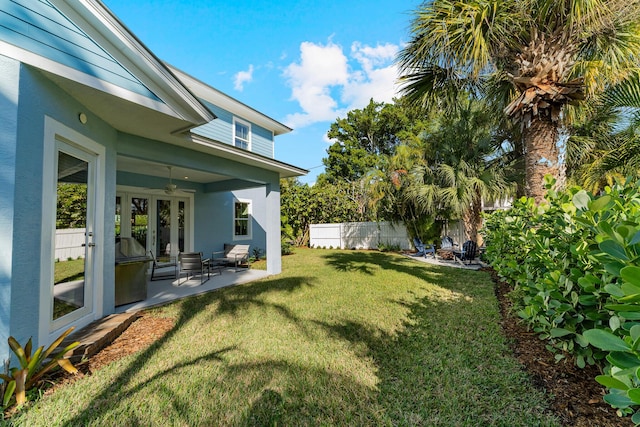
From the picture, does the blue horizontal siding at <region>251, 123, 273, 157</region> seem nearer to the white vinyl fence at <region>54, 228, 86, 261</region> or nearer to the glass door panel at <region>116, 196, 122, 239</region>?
the glass door panel at <region>116, 196, 122, 239</region>

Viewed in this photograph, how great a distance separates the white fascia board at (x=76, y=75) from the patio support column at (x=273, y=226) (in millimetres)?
4336

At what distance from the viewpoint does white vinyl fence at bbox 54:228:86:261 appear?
362 cm

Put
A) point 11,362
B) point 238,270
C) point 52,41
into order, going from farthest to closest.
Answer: point 238,270 < point 52,41 < point 11,362

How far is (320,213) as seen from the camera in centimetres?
1819

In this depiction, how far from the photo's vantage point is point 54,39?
3176 mm

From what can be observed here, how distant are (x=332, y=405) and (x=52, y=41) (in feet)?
16.2

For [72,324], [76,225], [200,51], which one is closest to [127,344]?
[72,324]

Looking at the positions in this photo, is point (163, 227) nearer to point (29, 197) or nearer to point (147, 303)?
point (147, 303)

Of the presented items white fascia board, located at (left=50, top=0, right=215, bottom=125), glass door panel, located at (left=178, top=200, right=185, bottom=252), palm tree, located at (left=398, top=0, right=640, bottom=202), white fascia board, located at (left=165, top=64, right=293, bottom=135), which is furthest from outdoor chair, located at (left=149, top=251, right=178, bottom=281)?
palm tree, located at (left=398, top=0, right=640, bottom=202)

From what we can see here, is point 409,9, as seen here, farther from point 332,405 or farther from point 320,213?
point 320,213

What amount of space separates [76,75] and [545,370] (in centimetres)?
621

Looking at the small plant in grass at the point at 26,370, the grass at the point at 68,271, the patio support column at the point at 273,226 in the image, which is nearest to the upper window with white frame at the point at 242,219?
the patio support column at the point at 273,226

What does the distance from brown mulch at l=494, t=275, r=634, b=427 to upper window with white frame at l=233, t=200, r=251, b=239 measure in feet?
35.1

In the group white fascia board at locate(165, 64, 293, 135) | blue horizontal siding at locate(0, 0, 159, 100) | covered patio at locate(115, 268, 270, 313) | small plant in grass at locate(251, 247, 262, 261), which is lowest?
covered patio at locate(115, 268, 270, 313)
